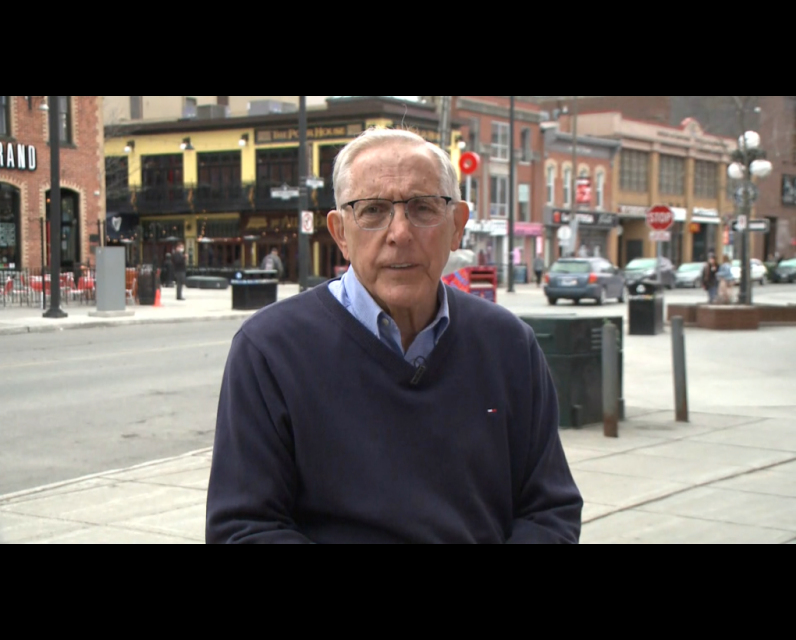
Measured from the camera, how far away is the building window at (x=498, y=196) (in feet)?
176

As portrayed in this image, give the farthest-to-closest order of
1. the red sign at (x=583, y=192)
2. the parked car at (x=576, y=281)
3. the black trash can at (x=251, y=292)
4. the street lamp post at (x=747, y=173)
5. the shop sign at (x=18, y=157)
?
1. the red sign at (x=583, y=192)
2. the parked car at (x=576, y=281)
3. the shop sign at (x=18, y=157)
4. the black trash can at (x=251, y=292)
5. the street lamp post at (x=747, y=173)

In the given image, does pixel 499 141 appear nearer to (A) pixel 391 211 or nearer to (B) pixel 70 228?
(B) pixel 70 228

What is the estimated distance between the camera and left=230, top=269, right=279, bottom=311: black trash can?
2536 cm

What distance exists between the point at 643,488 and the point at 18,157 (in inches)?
987

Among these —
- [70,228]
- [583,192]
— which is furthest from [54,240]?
[583,192]

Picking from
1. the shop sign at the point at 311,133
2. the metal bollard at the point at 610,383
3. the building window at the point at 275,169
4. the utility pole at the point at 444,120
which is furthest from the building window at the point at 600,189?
the metal bollard at the point at 610,383

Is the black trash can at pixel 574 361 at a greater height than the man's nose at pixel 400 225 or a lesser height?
lesser

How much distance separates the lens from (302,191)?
98.4 ft

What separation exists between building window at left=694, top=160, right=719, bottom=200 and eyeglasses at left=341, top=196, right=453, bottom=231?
216 ft

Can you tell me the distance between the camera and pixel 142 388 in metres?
11.4

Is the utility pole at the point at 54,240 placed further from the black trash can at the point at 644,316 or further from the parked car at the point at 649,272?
the parked car at the point at 649,272

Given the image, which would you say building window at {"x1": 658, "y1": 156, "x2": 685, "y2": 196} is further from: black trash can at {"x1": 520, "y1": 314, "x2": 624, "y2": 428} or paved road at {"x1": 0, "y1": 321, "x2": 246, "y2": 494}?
black trash can at {"x1": 520, "y1": 314, "x2": 624, "y2": 428}
